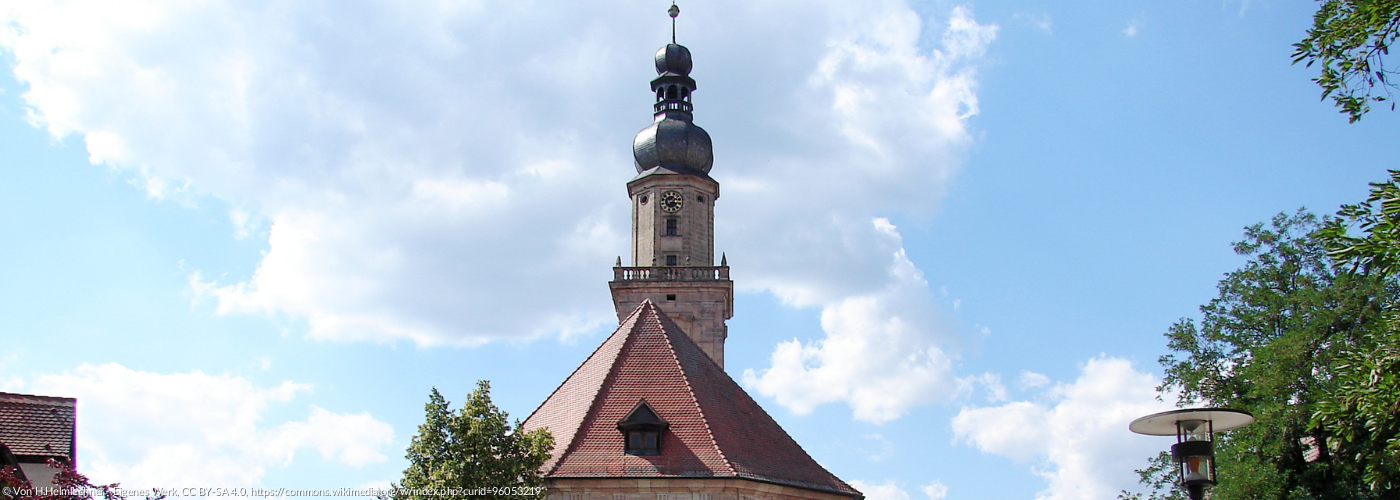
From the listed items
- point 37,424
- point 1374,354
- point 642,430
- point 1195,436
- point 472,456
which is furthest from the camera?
point 642,430

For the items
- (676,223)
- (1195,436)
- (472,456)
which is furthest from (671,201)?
(1195,436)

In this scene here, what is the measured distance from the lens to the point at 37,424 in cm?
2053

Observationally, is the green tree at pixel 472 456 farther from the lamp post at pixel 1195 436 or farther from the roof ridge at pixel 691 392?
the lamp post at pixel 1195 436

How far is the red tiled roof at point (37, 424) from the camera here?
65.6 feet

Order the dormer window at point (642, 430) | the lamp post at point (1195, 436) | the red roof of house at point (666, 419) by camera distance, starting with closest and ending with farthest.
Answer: the lamp post at point (1195, 436) < the red roof of house at point (666, 419) < the dormer window at point (642, 430)

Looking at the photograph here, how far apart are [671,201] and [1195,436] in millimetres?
37952

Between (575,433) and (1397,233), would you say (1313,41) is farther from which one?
(575,433)

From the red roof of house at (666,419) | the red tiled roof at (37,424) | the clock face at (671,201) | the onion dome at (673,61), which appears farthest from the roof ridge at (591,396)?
the onion dome at (673,61)

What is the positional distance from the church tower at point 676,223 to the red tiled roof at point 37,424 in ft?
92.0

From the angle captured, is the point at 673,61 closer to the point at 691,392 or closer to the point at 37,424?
the point at 691,392

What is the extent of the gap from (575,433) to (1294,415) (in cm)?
1481

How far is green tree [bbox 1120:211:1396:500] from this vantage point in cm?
2584

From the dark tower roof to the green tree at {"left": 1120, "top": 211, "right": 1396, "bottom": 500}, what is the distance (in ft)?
83.4

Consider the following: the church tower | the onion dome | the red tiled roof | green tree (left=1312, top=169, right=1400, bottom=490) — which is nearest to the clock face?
the church tower
